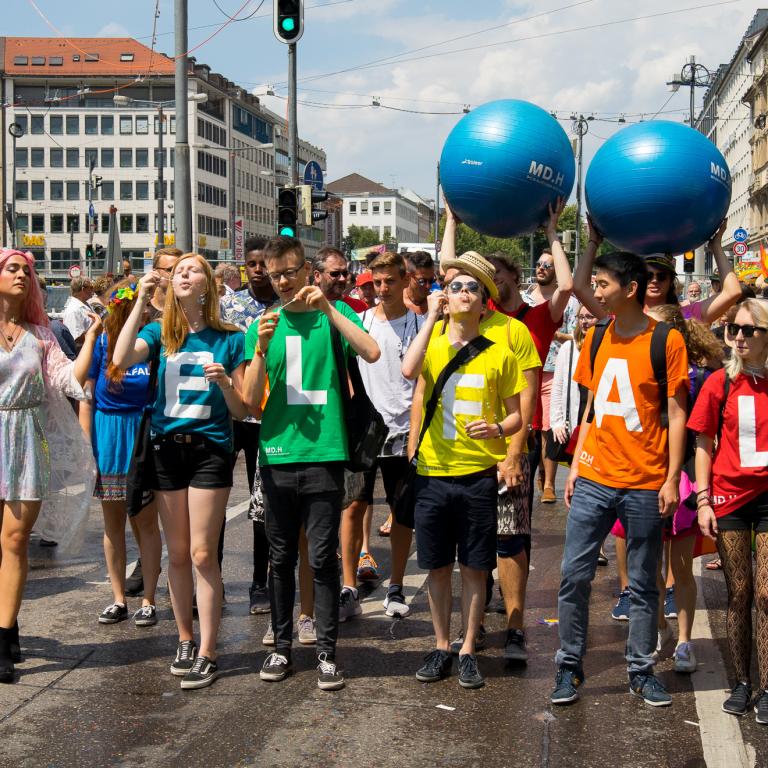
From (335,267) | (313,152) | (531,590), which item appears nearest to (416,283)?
(335,267)

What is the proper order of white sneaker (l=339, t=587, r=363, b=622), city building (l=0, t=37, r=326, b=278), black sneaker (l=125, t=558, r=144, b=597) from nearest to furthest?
1. white sneaker (l=339, t=587, r=363, b=622)
2. black sneaker (l=125, t=558, r=144, b=597)
3. city building (l=0, t=37, r=326, b=278)

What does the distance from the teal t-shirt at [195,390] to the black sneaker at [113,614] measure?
4.77 feet

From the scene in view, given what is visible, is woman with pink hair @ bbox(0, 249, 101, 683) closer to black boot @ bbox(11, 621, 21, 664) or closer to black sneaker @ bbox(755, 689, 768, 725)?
black boot @ bbox(11, 621, 21, 664)

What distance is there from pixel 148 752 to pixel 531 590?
348 centimetres

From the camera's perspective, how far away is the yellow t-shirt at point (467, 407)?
5.48 metres

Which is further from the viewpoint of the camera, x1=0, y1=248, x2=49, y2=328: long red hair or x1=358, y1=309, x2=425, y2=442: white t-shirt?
x1=358, y1=309, x2=425, y2=442: white t-shirt

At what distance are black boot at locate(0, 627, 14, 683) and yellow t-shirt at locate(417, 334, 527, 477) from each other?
2.21m

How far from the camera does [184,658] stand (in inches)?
222

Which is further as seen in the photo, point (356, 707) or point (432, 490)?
point (432, 490)

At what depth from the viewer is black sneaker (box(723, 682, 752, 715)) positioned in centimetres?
506

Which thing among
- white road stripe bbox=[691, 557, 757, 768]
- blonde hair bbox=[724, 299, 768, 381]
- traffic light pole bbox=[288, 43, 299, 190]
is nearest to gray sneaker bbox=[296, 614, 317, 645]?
white road stripe bbox=[691, 557, 757, 768]

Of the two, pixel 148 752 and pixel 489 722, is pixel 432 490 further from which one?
pixel 148 752

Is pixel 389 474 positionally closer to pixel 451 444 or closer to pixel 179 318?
pixel 451 444

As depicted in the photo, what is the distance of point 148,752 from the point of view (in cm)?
458
